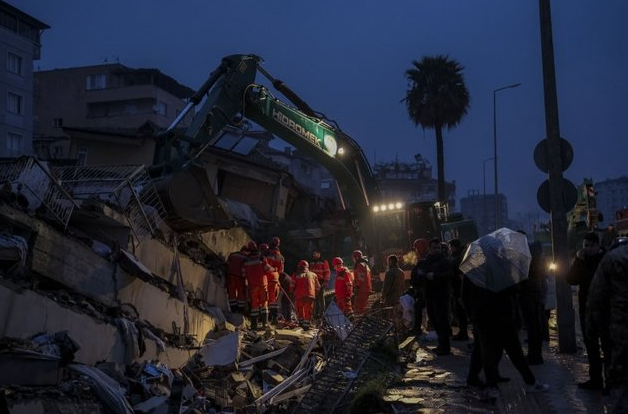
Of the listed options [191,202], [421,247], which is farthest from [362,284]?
[191,202]

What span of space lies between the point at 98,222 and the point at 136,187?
2.88 feet

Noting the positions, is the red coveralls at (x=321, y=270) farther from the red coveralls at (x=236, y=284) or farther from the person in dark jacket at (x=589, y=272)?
the person in dark jacket at (x=589, y=272)

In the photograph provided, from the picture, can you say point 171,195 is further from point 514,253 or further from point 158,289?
point 514,253

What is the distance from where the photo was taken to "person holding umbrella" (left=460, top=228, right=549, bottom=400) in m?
7.09

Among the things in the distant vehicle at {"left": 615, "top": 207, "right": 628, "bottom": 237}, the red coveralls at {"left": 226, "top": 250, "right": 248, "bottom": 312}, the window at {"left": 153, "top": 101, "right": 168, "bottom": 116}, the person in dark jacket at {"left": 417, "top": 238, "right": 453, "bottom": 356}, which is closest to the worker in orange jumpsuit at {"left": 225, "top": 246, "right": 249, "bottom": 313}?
the red coveralls at {"left": 226, "top": 250, "right": 248, "bottom": 312}

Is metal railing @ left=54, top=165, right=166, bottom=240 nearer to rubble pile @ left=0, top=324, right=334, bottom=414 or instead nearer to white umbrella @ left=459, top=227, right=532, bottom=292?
rubble pile @ left=0, top=324, right=334, bottom=414

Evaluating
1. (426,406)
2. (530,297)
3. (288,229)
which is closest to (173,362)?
(426,406)

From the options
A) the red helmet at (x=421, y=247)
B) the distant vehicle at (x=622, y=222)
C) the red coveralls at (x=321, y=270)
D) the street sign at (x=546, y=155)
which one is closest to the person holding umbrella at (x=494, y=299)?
the street sign at (x=546, y=155)

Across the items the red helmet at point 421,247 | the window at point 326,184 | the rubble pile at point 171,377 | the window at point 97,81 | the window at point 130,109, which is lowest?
the rubble pile at point 171,377

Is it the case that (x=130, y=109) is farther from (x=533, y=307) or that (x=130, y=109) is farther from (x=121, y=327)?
(x=533, y=307)

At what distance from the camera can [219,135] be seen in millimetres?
12734

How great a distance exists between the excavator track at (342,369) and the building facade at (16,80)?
3889 centimetres

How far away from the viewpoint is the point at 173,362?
32.2ft

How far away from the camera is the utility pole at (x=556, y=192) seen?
32.7 feet
